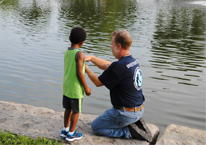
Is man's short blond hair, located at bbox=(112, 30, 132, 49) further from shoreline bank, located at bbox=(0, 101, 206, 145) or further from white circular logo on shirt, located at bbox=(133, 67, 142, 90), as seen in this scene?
shoreline bank, located at bbox=(0, 101, 206, 145)

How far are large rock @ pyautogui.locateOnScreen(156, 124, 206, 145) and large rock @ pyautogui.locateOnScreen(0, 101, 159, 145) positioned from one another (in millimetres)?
236

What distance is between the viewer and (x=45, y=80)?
28.0ft

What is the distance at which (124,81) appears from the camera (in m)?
4.23

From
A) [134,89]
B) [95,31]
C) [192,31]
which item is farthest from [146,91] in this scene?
[192,31]

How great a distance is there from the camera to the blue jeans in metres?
4.35

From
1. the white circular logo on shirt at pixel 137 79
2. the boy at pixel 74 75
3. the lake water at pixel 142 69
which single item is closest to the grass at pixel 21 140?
the boy at pixel 74 75

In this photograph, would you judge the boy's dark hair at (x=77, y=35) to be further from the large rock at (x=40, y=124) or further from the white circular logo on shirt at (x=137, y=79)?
the large rock at (x=40, y=124)

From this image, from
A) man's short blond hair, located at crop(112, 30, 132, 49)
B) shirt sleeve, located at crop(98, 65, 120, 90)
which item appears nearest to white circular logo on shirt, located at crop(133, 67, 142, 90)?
shirt sleeve, located at crop(98, 65, 120, 90)

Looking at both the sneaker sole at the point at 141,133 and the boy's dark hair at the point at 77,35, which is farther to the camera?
the sneaker sole at the point at 141,133

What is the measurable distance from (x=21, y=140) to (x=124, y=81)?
1.71m

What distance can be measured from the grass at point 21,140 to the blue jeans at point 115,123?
665 mm

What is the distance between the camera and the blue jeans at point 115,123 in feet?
14.3

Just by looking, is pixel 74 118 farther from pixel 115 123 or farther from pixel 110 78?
pixel 110 78

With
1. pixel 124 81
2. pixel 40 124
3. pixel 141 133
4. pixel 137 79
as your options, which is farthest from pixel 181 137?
pixel 40 124
